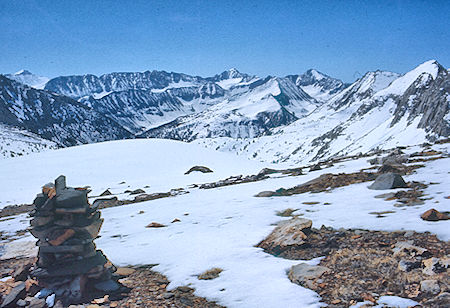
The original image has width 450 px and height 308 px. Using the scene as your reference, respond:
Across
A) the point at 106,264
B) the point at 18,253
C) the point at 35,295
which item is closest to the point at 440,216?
the point at 106,264

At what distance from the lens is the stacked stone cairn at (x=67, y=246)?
652 centimetres

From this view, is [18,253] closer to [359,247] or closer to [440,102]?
[359,247]

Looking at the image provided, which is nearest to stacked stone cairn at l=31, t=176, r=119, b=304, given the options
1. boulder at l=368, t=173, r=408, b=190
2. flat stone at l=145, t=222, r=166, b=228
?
flat stone at l=145, t=222, r=166, b=228

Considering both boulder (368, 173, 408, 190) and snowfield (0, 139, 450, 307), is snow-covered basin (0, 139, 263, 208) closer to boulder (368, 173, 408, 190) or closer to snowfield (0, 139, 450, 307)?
snowfield (0, 139, 450, 307)

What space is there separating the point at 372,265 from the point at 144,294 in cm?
467

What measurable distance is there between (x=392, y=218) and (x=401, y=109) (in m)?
155

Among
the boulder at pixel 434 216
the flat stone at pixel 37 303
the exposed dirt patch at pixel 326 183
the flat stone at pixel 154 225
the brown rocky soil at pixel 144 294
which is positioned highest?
the exposed dirt patch at pixel 326 183

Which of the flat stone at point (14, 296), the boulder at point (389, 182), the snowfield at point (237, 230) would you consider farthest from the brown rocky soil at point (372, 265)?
the flat stone at point (14, 296)

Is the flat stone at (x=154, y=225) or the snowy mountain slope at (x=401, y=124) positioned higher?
the snowy mountain slope at (x=401, y=124)

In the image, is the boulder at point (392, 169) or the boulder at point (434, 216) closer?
the boulder at point (434, 216)

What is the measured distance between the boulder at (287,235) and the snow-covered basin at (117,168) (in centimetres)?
1719

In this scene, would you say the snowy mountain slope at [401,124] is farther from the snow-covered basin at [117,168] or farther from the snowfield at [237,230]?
the snowfield at [237,230]

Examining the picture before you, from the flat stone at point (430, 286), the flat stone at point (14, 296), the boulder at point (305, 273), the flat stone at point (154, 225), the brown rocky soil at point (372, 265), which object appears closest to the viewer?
the flat stone at point (430, 286)

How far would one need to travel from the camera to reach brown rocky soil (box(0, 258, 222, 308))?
5828 millimetres
